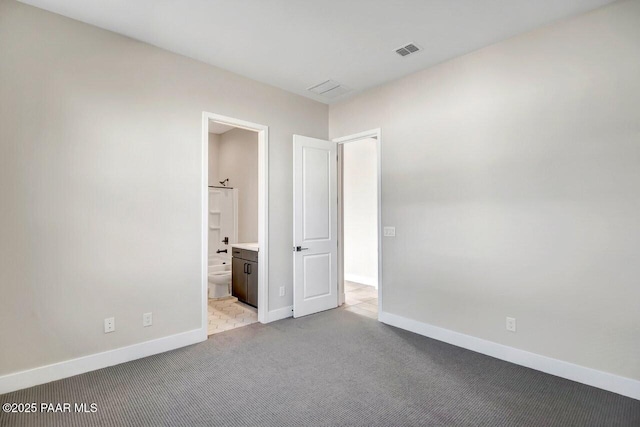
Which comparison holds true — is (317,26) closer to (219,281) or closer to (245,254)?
(245,254)

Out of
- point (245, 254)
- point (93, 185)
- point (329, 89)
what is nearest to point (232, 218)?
point (245, 254)

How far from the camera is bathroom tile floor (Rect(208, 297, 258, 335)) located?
368 centimetres

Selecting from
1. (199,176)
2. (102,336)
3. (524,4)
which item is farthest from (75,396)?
(524,4)

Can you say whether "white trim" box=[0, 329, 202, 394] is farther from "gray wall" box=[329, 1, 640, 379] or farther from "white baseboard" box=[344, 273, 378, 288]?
"white baseboard" box=[344, 273, 378, 288]

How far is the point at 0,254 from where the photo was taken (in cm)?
227

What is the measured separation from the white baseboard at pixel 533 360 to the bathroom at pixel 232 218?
88.1 inches

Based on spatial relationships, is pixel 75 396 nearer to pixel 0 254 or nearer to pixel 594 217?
pixel 0 254

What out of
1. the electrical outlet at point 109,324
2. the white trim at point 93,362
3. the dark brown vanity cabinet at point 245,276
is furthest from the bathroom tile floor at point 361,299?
the electrical outlet at point 109,324

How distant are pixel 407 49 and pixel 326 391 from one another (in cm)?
307

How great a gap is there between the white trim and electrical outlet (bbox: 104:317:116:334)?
181 mm

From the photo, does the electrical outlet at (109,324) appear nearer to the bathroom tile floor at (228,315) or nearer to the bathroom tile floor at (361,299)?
the bathroom tile floor at (228,315)

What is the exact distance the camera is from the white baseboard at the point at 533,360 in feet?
7.55

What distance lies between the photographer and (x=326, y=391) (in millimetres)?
2336

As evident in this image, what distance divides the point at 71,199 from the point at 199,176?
42.5 inches
